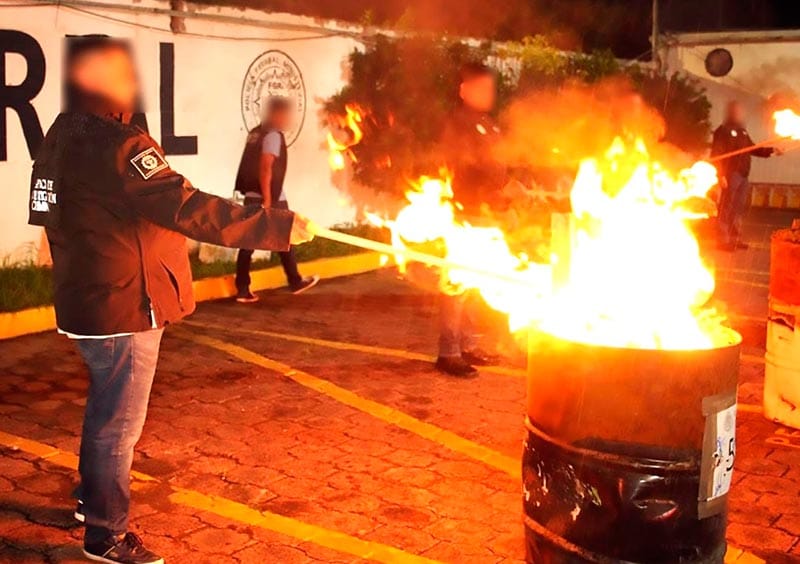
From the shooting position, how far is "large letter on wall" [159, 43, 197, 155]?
10.5m

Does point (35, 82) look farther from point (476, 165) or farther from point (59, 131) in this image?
point (59, 131)

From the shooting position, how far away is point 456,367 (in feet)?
22.7

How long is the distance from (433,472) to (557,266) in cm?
185

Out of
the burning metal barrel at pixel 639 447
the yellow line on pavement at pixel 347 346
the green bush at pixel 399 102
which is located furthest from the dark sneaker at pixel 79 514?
the green bush at pixel 399 102

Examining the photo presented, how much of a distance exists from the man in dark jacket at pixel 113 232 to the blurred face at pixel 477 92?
10.3 ft

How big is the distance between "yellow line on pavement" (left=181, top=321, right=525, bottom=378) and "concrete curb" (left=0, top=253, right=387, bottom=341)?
1.49 ft

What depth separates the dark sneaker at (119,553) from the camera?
12.9ft

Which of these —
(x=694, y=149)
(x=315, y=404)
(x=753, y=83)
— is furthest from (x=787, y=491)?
(x=753, y=83)

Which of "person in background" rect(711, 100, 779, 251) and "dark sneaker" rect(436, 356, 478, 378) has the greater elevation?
"person in background" rect(711, 100, 779, 251)

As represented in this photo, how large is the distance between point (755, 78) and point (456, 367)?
15441 mm

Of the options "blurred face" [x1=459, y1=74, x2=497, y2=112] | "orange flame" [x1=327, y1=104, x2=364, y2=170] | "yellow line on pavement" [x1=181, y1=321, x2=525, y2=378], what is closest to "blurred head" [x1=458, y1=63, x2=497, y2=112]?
"blurred face" [x1=459, y1=74, x2=497, y2=112]

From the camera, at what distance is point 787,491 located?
4.89 metres

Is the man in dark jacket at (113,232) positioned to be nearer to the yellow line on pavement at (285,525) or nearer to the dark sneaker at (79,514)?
the dark sneaker at (79,514)

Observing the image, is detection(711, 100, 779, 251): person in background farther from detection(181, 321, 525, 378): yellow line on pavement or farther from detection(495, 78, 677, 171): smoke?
detection(181, 321, 525, 378): yellow line on pavement
